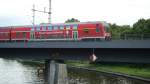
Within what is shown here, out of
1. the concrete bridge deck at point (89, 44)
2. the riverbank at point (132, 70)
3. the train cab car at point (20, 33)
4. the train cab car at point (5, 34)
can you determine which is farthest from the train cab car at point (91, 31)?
the train cab car at point (5, 34)

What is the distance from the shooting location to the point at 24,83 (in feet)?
207

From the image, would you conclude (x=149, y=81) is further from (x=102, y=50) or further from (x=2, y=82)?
(x=2, y=82)

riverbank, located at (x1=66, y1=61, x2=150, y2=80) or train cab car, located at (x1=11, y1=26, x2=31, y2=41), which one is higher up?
train cab car, located at (x1=11, y1=26, x2=31, y2=41)

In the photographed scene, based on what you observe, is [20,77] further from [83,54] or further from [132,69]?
[83,54]

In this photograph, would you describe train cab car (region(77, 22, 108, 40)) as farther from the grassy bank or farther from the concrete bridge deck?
the concrete bridge deck

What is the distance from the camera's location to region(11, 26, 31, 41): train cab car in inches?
2746

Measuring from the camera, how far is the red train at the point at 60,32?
206 ft

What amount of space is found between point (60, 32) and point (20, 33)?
33.0 ft

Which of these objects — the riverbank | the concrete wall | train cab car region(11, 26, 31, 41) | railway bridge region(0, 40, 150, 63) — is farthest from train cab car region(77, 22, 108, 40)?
railway bridge region(0, 40, 150, 63)

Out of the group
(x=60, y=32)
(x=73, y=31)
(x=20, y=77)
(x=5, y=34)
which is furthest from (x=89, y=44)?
(x=20, y=77)

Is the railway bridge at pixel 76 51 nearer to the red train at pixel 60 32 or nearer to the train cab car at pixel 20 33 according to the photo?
the red train at pixel 60 32

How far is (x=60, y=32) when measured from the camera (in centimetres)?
6550

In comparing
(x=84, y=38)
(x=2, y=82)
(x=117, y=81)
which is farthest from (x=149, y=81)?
(x=2, y=82)

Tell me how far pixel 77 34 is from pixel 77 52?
14.3 m
